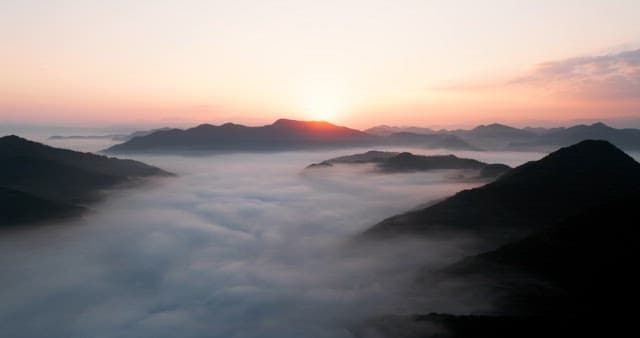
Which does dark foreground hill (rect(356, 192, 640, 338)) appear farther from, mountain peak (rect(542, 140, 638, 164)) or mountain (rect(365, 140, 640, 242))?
mountain peak (rect(542, 140, 638, 164))

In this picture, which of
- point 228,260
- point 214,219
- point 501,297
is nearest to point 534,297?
point 501,297

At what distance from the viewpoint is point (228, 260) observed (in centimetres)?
12850

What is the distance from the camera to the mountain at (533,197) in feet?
322

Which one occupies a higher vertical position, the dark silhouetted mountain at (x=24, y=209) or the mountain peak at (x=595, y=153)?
the mountain peak at (x=595, y=153)

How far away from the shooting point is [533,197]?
106 m

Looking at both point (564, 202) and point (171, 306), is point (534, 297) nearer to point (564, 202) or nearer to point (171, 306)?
point (564, 202)

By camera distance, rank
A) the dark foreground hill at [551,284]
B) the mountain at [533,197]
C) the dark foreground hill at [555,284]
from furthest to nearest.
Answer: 1. the mountain at [533,197]
2. the dark foreground hill at [551,284]
3. the dark foreground hill at [555,284]

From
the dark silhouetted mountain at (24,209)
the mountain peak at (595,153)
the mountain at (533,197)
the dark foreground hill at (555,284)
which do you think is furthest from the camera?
the dark silhouetted mountain at (24,209)

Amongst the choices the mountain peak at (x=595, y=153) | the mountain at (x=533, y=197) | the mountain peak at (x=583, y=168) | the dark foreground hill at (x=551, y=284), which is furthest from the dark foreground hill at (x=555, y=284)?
the mountain peak at (x=595, y=153)

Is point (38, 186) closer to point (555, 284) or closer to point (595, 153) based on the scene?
point (555, 284)

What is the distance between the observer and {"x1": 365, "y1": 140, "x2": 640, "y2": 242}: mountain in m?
98.2

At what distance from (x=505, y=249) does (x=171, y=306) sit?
2580 inches

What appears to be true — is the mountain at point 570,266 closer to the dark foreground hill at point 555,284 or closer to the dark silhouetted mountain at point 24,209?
the dark foreground hill at point 555,284

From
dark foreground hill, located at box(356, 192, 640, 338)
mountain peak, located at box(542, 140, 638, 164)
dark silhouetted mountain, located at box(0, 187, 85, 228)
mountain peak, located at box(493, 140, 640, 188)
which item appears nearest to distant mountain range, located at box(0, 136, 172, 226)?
dark silhouetted mountain, located at box(0, 187, 85, 228)
